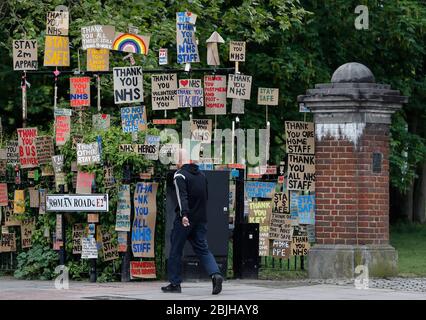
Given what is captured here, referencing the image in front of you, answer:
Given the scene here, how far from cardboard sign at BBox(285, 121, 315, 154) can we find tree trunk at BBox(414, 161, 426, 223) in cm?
2101

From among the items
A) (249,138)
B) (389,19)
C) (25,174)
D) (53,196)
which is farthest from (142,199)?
(389,19)

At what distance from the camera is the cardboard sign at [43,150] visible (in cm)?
1736

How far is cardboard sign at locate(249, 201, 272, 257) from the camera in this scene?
17812mm

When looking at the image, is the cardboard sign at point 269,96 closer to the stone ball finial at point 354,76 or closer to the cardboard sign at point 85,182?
the stone ball finial at point 354,76

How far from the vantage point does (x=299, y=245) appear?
1788 cm

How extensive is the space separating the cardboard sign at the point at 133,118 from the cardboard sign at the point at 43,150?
1.21 metres

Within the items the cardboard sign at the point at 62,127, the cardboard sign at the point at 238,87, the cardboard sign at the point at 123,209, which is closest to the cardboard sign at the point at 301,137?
the cardboard sign at the point at 238,87

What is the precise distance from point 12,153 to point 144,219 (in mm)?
2970

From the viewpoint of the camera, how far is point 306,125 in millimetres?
17281

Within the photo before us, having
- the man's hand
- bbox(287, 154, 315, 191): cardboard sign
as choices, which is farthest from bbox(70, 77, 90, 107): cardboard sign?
the man's hand

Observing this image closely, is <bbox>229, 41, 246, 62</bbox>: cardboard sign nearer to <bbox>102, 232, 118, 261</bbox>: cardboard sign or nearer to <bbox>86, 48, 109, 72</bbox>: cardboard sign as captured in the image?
<bbox>86, 48, 109, 72</bbox>: cardboard sign

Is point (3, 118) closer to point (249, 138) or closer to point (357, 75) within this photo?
point (249, 138)

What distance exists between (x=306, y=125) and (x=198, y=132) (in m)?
2.08

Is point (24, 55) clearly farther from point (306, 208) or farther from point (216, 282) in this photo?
point (216, 282)
